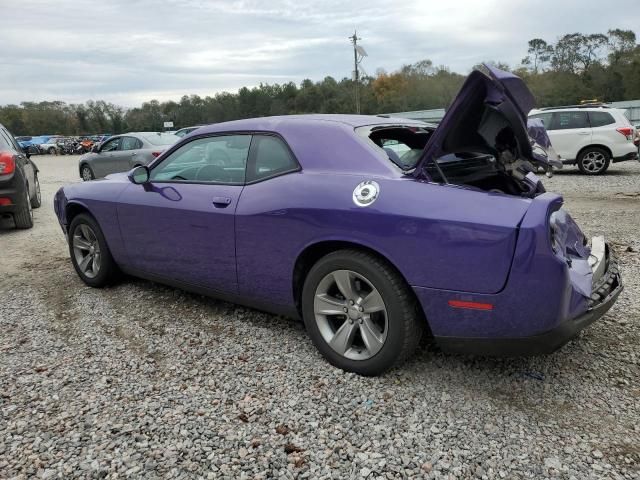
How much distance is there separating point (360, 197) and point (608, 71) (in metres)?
57.3

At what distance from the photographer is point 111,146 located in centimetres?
1397

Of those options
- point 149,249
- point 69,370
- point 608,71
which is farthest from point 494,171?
point 608,71

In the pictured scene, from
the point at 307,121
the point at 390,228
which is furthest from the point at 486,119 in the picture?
the point at 307,121

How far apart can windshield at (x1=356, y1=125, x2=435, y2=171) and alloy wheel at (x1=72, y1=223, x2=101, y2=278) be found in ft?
8.98

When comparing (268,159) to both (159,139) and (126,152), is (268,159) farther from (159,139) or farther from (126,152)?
(126,152)

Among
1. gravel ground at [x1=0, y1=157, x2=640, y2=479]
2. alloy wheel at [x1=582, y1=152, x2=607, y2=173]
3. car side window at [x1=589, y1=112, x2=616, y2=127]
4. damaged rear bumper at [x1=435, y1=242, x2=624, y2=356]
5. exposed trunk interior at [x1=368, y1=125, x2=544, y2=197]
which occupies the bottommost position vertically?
alloy wheel at [x1=582, y1=152, x2=607, y2=173]

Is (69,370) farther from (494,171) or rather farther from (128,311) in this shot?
(494,171)

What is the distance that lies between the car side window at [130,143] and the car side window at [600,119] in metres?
10.9

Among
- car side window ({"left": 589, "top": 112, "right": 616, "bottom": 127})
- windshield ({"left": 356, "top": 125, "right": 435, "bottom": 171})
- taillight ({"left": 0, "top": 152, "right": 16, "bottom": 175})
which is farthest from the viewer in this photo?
car side window ({"left": 589, "top": 112, "right": 616, "bottom": 127})

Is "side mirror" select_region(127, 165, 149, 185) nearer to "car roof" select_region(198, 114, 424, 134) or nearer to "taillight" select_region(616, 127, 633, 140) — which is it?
"car roof" select_region(198, 114, 424, 134)

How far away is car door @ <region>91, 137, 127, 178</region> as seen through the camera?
1345 centimetres

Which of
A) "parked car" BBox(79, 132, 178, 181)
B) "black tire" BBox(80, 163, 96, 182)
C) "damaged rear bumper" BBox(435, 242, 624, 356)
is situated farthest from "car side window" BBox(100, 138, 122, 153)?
"damaged rear bumper" BBox(435, 242, 624, 356)

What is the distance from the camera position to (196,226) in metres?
3.58

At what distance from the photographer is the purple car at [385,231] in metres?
2.45
